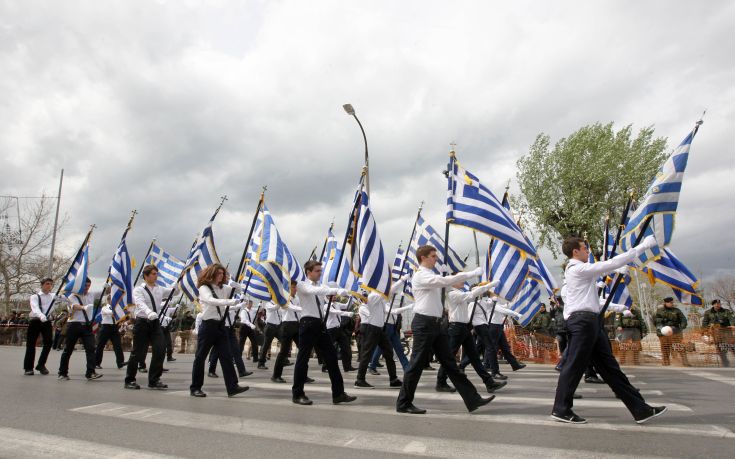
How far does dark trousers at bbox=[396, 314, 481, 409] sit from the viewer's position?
19.7ft

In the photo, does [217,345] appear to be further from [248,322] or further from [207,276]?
[248,322]

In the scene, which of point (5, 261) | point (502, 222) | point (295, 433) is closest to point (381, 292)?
point (502, 222)

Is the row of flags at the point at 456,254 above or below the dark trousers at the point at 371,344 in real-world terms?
above

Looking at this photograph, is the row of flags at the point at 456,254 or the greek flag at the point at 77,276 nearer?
the row of flags at the point at 456,254

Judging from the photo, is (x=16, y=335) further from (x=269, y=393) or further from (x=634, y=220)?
(x=634, y=220)

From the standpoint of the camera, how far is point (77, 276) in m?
11.1

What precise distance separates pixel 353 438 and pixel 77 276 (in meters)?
8.80

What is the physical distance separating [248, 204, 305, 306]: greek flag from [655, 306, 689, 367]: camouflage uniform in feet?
33.5

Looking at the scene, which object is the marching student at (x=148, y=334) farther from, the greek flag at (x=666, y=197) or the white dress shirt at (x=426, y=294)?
the greek flag at (x=666, y=197)

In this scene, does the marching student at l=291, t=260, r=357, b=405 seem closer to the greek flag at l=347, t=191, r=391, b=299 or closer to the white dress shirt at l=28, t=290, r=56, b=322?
the greek flag at l=347, t=191, r=391, b=299

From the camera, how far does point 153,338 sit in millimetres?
8695

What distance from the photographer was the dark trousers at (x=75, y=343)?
32.2ft

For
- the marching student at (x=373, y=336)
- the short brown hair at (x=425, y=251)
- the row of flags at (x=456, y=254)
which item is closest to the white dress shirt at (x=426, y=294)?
the short brown hair at (x=425, y=251)

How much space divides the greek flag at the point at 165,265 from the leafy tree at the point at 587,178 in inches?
914
